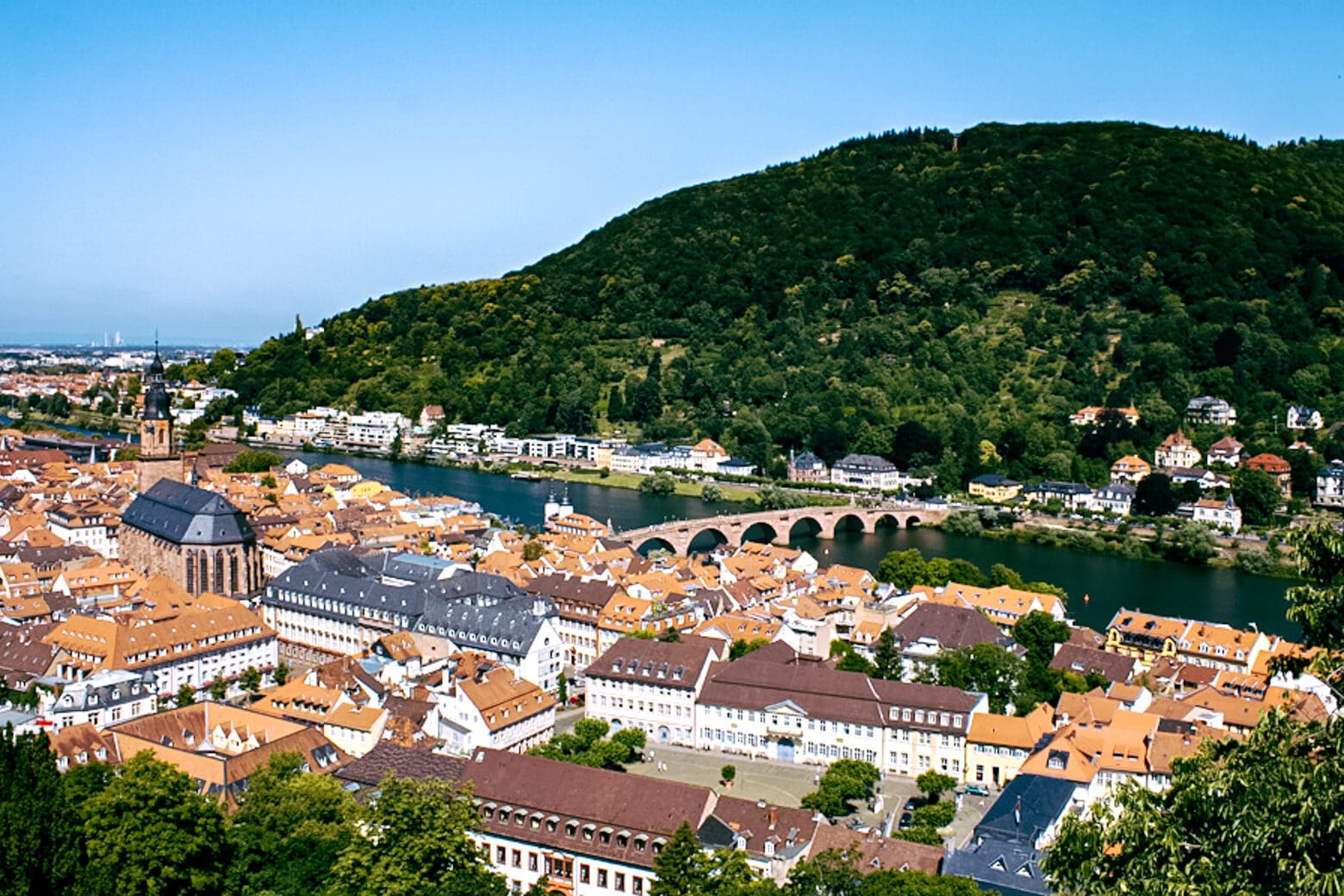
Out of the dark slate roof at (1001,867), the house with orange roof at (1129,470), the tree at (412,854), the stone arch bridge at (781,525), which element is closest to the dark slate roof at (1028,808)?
the dark slate roof at (1001,867)

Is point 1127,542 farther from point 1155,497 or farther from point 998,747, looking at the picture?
point 998,747

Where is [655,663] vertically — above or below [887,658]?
above

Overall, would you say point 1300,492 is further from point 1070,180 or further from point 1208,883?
point 1208,883

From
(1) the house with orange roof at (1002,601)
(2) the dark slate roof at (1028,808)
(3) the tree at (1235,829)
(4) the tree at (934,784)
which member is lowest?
(4) the tree at (934,784)

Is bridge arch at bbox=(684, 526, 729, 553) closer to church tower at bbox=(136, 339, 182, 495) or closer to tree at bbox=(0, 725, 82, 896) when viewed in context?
church tower at bbox=(136, 339, 182, 495)

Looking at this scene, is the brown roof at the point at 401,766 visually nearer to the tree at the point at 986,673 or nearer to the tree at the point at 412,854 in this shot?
the tree at the point at 412,854

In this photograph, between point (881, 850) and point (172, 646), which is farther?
point (172, 646)

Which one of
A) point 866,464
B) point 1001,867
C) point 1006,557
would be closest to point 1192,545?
point 1006,557

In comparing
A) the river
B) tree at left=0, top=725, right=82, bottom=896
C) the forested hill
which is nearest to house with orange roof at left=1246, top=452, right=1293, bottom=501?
the forested hill
